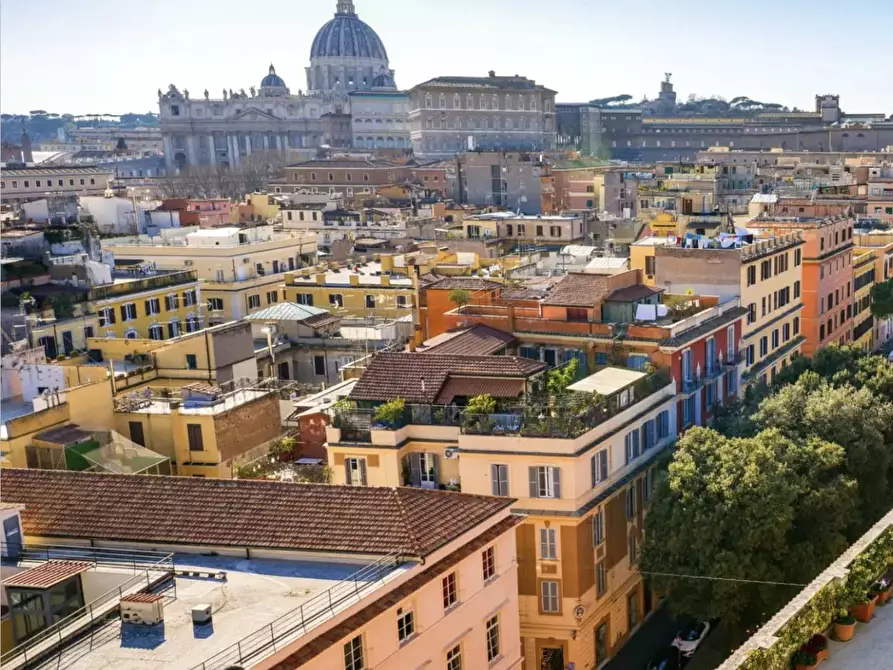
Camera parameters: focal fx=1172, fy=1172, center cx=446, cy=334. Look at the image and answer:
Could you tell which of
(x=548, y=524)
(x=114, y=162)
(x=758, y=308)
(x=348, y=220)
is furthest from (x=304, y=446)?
(x=114, y=162)

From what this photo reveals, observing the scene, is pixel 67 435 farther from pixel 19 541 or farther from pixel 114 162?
pixel 114 162

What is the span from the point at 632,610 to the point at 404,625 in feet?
36.5

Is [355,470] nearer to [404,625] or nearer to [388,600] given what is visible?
[404,625]

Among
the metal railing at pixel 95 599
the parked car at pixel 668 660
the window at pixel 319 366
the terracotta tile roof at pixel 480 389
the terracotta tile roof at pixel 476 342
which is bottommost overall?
the parked car at pixel 668 660

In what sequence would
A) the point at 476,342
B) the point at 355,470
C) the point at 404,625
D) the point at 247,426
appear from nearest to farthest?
the point at 404,625 → the point at 355,470 → the point at 247,426 → the point at 476,342

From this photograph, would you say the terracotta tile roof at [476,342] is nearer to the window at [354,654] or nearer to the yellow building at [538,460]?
the yellow building at [538,460]

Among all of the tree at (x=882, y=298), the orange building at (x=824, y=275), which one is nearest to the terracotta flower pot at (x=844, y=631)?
the orange building at (x=824, y=275)

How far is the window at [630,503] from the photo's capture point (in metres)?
24.8

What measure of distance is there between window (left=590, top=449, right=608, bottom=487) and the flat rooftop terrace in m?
7.88

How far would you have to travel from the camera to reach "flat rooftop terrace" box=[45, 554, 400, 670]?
14180mm

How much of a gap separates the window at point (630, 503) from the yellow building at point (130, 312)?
17873 mm

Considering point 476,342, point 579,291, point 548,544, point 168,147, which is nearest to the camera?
point 548,544

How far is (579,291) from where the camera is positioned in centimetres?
2858

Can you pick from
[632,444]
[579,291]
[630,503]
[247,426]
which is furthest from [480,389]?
[247,426]
